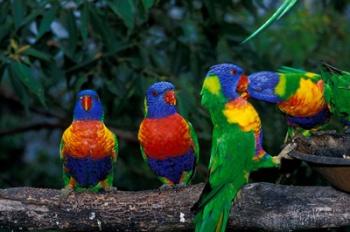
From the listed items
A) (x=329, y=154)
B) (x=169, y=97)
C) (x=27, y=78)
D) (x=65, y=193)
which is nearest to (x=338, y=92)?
(x=329, y=154)

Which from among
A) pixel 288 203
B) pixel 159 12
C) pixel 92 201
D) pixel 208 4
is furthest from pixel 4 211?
pixel 159 12

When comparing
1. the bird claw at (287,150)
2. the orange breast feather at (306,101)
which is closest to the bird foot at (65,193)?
the bird claw at (287,150)

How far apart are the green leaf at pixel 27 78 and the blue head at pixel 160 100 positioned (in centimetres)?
63

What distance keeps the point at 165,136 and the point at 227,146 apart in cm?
42

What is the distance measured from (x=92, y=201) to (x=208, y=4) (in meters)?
1.43

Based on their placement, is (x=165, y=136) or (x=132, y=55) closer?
(x=165, y=136)

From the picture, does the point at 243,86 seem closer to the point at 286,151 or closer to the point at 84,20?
the point at 286,151

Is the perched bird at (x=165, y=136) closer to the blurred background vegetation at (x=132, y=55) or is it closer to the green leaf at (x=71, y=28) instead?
the blurred background vegetation at (x=132, y=55)

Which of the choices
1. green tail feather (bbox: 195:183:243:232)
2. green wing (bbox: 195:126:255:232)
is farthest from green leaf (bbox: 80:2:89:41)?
green tail feather (bbox: 195:183:243:232)

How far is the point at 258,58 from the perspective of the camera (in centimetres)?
394

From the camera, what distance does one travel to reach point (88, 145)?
267 centimetres

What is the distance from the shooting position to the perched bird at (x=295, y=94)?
2537mm

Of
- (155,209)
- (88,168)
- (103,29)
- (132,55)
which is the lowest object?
(155,209)

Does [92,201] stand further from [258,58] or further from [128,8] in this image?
[258,58]
